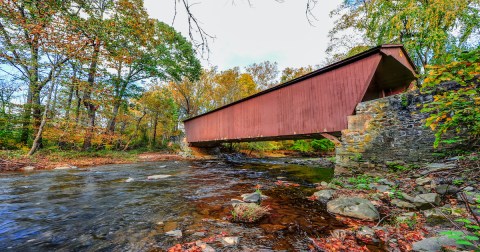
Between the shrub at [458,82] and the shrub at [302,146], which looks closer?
the shrub at [458,82]

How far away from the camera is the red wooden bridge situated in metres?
5.84

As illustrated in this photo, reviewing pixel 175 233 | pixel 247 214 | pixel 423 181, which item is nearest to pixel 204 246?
pixel 175 233

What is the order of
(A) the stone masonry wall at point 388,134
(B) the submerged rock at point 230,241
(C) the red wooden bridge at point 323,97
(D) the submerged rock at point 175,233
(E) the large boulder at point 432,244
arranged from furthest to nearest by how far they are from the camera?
(C) the red wooden bridge at point 323,97 < (A) the stone masonry wall at point 388,134 < (D) the submerged rock at point 175,233 < (B) the submerged rock at point 230,241 < (E) the large boulder at point 432,244

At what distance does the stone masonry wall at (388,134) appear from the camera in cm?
434

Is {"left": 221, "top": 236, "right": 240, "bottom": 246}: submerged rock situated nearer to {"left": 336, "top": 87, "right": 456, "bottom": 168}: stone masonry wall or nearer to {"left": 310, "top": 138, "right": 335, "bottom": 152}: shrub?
{"left": 336, "top": 87, "right": 456, "bottom": 168}: stone masonry wall

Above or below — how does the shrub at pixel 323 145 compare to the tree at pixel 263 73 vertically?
below

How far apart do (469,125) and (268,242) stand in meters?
4.14

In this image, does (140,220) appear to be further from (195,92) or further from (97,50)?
(195,92)

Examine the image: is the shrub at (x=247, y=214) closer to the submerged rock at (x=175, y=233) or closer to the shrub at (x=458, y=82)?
the submerged rock at (x=175, y=233)

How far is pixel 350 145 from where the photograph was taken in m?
5.50

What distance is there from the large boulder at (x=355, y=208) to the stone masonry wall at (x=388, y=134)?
255 centimetres

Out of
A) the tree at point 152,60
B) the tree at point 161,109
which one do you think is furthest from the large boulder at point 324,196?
the tree at point 161,109

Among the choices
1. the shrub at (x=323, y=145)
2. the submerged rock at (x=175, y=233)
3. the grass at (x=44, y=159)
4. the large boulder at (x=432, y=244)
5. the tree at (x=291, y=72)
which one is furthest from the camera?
the tree at (x=291, y=72)

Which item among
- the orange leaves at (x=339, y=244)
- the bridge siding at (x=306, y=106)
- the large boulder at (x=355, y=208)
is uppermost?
the bridge siding at (x=306, y=106)
